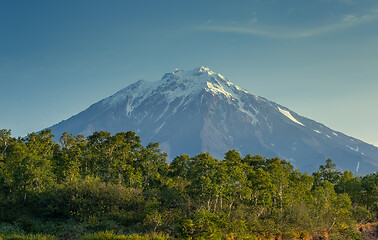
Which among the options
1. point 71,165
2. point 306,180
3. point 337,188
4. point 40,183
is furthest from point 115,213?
point 337,188

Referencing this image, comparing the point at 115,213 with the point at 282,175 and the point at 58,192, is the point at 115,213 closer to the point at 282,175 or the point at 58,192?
the point at 58,192

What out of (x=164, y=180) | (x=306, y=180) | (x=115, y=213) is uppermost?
(x=306, y=180)

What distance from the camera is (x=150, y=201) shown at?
105ft

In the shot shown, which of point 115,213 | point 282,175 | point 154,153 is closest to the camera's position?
→ point 115,213

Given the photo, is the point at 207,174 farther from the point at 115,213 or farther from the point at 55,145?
the point at 55,145

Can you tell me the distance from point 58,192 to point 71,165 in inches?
306

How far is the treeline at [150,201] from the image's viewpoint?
2719cm

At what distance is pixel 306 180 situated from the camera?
42.8 meters

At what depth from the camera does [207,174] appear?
28562 millimetres

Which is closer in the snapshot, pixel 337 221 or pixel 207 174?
pixel 207 174

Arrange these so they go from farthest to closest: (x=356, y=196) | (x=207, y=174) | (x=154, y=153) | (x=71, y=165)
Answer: (x=356, y=196)
(x=154, y=153)
(x=71, y=165)
(x=207, y=174)

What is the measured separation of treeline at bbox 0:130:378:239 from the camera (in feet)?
89.2

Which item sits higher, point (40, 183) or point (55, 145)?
point (55, 145)

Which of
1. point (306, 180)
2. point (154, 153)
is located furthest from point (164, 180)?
point (306, 180)
